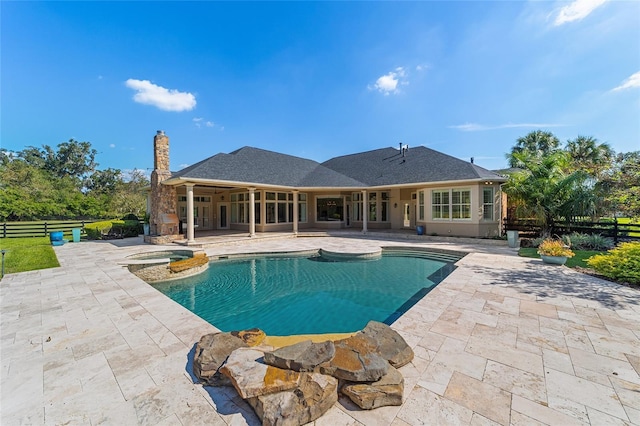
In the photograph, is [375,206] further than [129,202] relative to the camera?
No

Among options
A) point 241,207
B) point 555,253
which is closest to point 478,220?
point 555,253

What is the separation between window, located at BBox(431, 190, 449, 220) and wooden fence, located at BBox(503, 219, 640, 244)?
9.68 ft

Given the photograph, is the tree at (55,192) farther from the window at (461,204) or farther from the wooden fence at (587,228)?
the wooden fence at (587,228)

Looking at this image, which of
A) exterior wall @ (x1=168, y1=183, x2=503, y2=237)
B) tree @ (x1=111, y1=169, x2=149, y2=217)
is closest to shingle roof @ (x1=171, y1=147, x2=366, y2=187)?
exterior wall @ (x1=168, y1=183, x2=503, y2=237)

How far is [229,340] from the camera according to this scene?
3.16m

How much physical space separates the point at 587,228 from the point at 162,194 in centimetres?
2007

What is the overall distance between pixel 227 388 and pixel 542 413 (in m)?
2.88

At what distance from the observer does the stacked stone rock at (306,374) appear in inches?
83.9

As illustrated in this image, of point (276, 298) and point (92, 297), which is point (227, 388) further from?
point (92, 297)

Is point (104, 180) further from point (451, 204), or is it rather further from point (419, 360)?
point (419, 360)

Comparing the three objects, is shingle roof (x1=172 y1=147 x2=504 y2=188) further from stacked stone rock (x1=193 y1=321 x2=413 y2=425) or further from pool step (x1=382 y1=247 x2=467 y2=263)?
stacked stone rock (x1=193 y1=321 x2=413 y2=425)

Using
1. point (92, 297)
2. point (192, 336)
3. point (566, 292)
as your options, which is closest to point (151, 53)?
point (92, 297)

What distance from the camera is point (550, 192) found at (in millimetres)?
10805

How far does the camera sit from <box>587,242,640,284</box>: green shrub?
581cm
